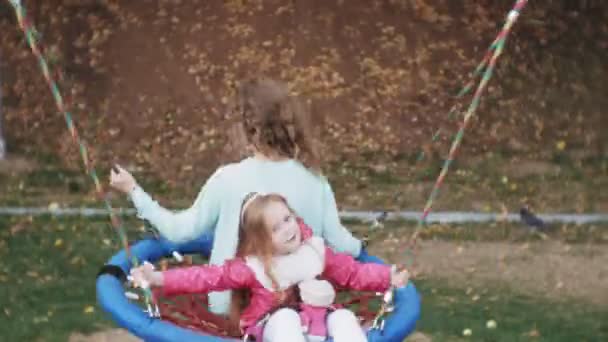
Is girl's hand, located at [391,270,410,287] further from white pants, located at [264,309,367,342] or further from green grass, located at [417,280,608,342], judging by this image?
green grass, located at [417,280,608,342]

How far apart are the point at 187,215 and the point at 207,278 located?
31 centimetres

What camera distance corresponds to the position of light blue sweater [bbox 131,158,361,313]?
353 centimetres

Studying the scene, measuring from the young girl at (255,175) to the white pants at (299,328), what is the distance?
0.38 m

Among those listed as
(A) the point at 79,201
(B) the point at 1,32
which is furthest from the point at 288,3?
(A) the point at 79,201

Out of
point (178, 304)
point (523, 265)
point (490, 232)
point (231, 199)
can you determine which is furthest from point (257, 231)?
point (490, 232)

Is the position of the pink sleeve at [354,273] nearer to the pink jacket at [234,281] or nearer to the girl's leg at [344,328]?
the pink jacket at [234,281]

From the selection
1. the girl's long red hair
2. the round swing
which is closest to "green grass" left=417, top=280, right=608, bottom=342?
the round swing

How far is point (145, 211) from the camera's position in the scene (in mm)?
3586

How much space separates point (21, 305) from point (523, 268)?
9.57 feet

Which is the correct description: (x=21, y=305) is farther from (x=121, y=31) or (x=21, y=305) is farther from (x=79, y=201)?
(x=121, y=31)

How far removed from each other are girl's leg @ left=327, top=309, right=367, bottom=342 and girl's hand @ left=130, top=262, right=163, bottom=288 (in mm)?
523

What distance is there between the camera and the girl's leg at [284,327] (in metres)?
Answer: 3.17

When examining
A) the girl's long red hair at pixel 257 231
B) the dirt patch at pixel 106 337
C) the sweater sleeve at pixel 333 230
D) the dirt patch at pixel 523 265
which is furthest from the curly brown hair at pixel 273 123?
the dirt patch at pixel 523 265

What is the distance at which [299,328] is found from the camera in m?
3.21
